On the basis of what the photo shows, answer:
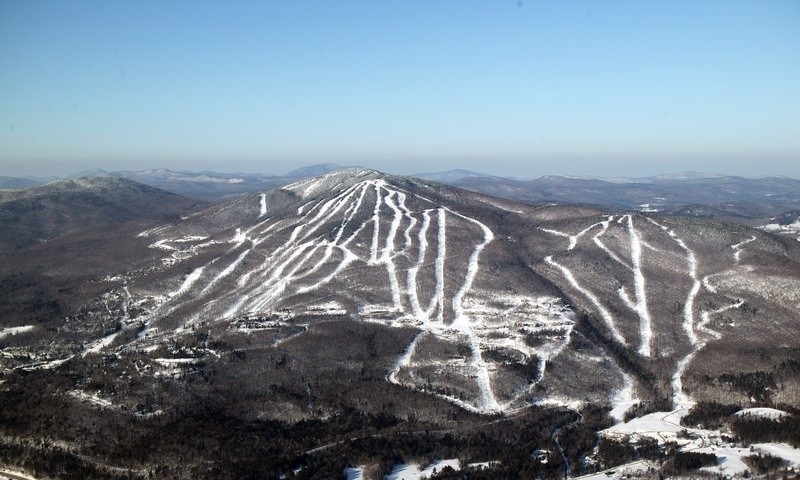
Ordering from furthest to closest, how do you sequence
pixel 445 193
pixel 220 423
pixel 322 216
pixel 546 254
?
pixel 445 193
pixel 322 216
pixel 546 254
pixel 220 423

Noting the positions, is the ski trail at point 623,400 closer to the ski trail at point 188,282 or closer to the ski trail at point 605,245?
the ski trail at point 605,245

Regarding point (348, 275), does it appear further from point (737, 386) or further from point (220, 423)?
point (737, 386)

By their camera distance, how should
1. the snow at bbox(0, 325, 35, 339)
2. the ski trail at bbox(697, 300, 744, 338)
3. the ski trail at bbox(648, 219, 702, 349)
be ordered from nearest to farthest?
the ski trail at bbox(697, 300, 744, 338) → the ski trail at bbox(648, 219, 702, 349) → the snow at bbox(0, 325, 35, 339)

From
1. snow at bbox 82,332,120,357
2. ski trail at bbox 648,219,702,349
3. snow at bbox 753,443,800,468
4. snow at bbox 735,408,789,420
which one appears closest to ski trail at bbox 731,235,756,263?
ski trail at bbox 648,219,702,349

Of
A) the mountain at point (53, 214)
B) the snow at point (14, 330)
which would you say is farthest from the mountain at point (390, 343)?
the mountain at point (53, 214)

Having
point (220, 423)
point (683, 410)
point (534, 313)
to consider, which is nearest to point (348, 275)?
point (534, 313)

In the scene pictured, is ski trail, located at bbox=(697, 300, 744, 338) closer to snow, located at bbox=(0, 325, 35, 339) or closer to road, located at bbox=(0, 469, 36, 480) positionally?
road, located at bbox=(0, 469, 36, 480)
